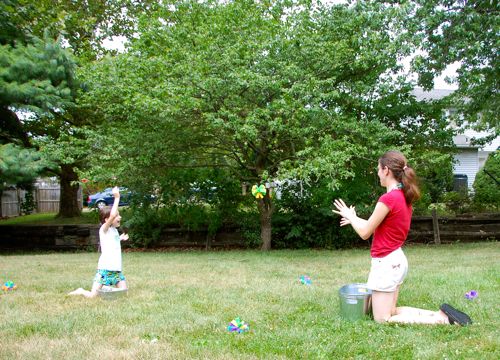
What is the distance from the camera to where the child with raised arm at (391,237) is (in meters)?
3.98

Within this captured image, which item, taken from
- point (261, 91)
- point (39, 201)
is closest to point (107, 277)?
point (261, 91)

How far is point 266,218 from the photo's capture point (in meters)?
11.5

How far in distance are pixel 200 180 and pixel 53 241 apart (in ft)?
16.7

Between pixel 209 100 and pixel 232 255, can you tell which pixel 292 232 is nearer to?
pixel 232 255

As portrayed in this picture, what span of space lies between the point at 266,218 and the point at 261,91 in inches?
133

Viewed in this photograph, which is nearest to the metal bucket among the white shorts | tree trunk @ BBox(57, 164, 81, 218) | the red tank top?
the white shorts

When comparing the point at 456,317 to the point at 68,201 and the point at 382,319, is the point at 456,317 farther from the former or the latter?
the point at 68,201

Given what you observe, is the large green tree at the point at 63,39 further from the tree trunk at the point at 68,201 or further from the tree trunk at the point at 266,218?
the tree trunk at the point at 266,218

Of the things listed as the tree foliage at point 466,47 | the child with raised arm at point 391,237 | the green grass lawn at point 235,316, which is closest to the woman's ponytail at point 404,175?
the child with raised arm at point 391,237

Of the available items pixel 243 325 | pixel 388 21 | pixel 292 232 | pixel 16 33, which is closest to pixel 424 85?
pixel 388 21

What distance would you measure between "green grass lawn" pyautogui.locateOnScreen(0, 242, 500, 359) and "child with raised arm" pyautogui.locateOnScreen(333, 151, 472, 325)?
0.15 meters

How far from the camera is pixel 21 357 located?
3318 millimetres

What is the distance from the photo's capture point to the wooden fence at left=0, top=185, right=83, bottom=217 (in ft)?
68.3

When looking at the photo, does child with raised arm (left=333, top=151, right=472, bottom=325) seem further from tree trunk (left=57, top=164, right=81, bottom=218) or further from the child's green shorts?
tree trunk (left=57, top=164, right=81, bottom=218)
